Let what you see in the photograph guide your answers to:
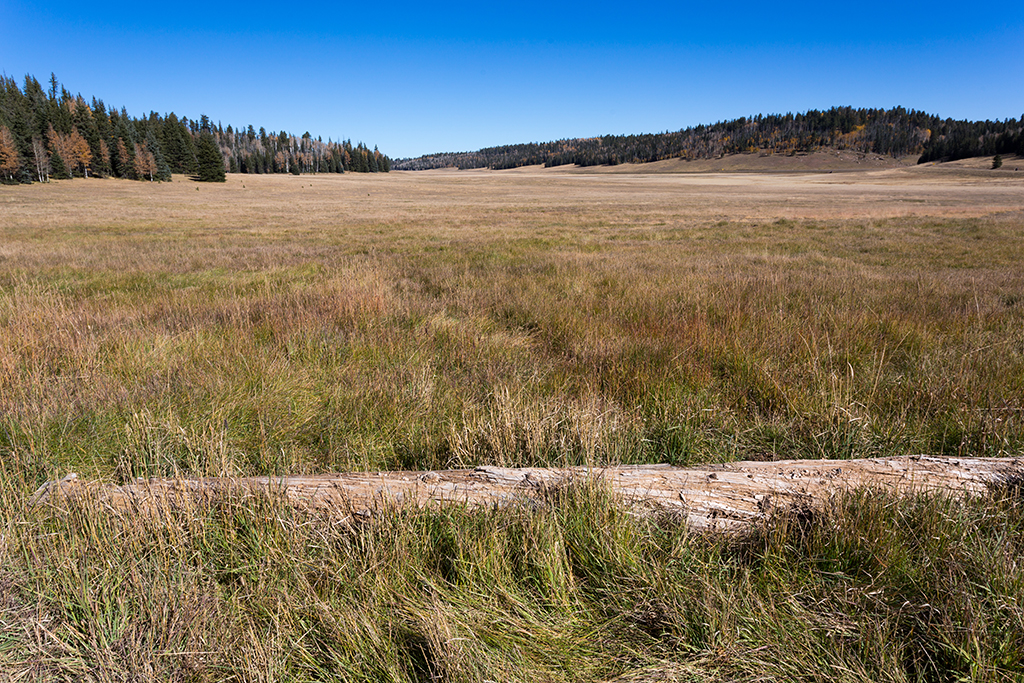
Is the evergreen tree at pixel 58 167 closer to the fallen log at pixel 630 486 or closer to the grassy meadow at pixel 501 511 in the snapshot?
the grassy meadow at pixel 501 511

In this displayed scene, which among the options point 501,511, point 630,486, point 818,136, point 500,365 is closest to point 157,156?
point 500,365

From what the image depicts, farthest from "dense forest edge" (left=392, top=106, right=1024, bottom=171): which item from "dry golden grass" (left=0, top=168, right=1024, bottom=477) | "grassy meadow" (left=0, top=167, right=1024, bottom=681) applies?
"grassy meadow" (left=0, top=167, right=1024, bottom=681)

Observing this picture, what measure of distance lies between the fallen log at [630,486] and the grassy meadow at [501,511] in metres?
0.09

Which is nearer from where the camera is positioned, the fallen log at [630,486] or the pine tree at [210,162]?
the fallen log at [630,486]

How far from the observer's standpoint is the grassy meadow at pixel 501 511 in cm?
171

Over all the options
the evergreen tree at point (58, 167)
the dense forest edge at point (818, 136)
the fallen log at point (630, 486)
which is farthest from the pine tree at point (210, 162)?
the dense forest edge at point (818, 136)

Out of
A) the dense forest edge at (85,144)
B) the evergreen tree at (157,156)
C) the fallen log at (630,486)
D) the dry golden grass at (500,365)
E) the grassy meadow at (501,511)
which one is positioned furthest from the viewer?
the evergreen tree at (157,156)

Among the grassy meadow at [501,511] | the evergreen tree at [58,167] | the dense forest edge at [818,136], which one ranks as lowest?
the grassy meadow at [501,511]

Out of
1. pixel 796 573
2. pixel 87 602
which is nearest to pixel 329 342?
pixel 87 602

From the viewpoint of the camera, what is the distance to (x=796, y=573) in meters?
2.02

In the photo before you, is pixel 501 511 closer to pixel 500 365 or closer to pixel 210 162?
pixel 500 365

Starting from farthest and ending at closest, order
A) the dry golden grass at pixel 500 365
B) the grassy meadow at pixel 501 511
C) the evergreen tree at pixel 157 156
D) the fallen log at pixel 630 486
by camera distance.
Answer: the evergreen tree at pixel 157 156 → the dry golden grass at pixel 500 365 → the fallen log at pixel 630 486 → the grassy meadow at pixel 501 511

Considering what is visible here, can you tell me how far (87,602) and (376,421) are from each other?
1.96m

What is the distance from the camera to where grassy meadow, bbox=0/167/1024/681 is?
1710 mm
